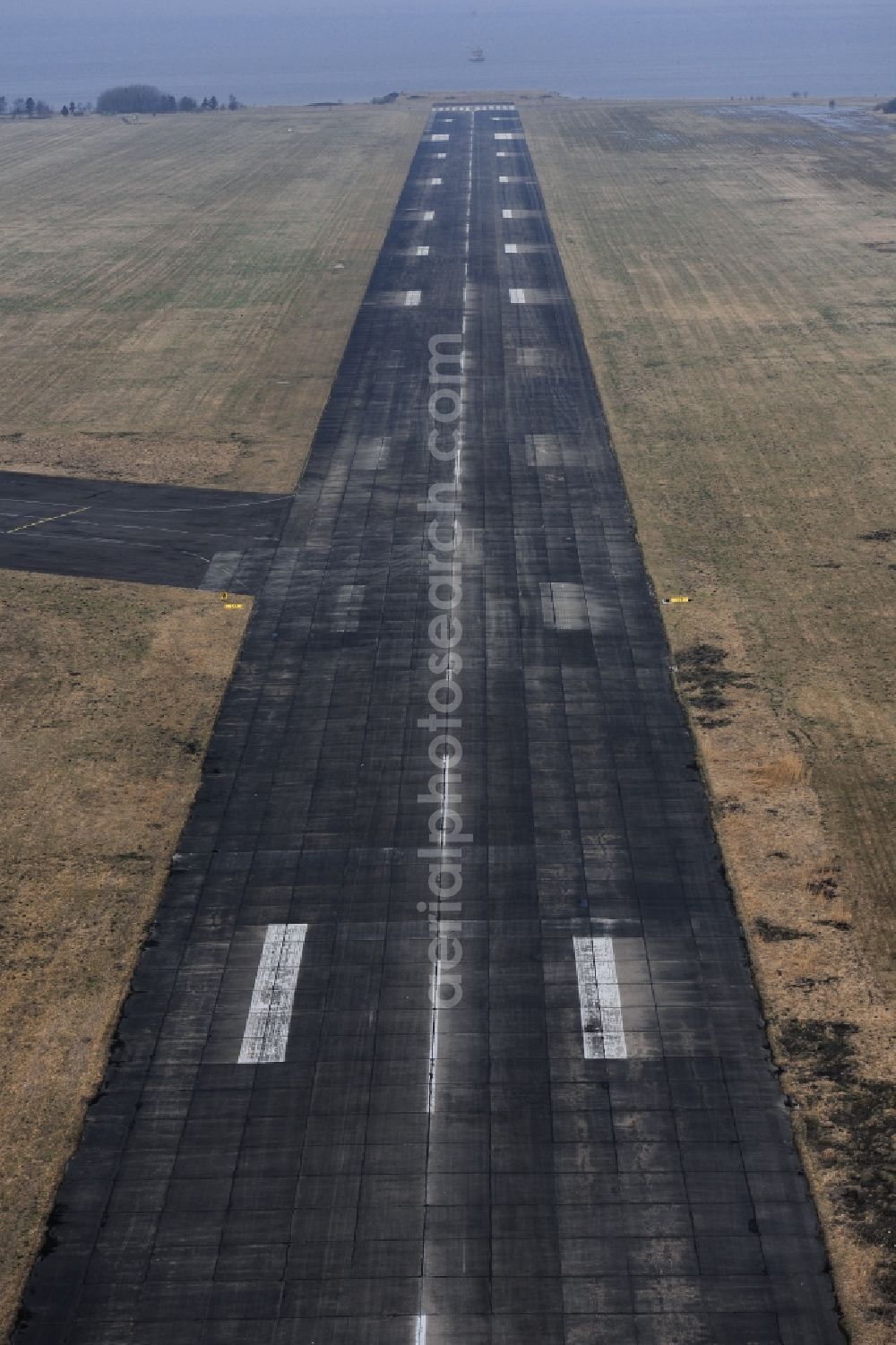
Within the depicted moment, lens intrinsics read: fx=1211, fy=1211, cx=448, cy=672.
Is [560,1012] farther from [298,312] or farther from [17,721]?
[298,312]

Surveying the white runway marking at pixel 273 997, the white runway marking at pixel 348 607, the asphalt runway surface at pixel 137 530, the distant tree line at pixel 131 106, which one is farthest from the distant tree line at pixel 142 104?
the white runway marking at pixel 273 997

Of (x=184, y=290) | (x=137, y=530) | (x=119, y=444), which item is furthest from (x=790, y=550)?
(x=184, y=290)

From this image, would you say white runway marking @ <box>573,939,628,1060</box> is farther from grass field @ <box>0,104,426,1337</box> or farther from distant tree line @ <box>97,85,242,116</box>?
distant tree line @ <box>97,85,242,116</box>

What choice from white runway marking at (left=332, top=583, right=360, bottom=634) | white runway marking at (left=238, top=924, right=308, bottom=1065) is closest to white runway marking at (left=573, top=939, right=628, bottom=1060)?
white runway marking at (left=238, top=924, right=308, bottom=1065)

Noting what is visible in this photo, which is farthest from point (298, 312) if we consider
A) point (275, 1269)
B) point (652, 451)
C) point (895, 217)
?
point (275, 1269)

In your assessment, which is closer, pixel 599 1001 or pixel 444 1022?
pixel 444 1022

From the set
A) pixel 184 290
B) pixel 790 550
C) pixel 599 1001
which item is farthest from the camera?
pixel 184 290

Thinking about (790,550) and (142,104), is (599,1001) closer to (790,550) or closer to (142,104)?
(790,550)
